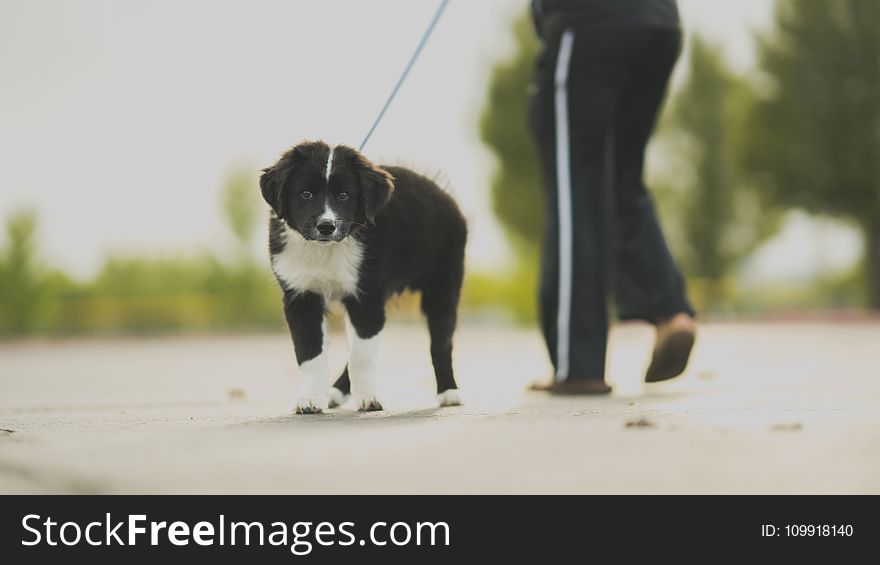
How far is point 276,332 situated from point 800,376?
72.4ft

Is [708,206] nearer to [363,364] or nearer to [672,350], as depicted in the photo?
[672,350]

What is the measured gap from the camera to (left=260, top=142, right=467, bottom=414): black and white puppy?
3863 mm

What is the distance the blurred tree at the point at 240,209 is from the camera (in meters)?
29.3

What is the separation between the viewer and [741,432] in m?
3.15

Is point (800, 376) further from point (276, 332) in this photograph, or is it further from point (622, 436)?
point (276, 332)

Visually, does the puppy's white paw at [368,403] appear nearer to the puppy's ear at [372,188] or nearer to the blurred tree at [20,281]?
the puppy's ear at [372,188]

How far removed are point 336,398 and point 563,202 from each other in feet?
4.93

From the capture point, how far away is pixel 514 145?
31.2 m

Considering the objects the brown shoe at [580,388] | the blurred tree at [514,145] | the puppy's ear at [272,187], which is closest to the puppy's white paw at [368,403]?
the puppy's ear at [272,187]

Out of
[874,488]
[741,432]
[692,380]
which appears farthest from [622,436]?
[692,380]

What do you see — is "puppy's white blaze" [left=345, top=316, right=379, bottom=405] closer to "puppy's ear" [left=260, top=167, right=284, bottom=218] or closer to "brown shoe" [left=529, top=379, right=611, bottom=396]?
"puppy's ear" [left=260, top=167, right=284, bottom=218]

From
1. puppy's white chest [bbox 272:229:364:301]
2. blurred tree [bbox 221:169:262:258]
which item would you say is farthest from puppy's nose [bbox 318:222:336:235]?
blurred tree [bbox 221:169:262:258]

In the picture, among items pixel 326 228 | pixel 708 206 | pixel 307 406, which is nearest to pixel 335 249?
pixel 326 228

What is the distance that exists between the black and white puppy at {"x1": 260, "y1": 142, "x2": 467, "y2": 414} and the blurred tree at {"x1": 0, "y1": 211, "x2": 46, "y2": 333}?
84.9 feet
